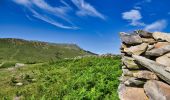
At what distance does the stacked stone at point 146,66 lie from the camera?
14145mm

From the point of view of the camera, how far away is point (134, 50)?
57.6 feet

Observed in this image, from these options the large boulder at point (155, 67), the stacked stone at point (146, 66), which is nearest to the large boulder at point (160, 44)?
the stacked stone at point (146, 66)

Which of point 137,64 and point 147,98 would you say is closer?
point 147,98

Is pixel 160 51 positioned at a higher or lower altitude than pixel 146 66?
higher

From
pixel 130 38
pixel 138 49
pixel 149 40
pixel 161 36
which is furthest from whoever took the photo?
pixel 130 38

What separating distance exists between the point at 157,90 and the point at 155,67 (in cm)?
150

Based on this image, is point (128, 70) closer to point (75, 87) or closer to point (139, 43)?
point (139, 43)

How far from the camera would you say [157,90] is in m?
13.7

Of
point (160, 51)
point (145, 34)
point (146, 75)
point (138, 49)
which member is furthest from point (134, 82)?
point (145, 34)

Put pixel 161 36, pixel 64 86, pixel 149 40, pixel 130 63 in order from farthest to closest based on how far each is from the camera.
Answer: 1. pixel 64 86
2. pixel 130 63
3. pixel 149 40
4. pixel 161 36

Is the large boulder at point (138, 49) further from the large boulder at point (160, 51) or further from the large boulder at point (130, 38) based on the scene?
the large boulder at point (160, 51)

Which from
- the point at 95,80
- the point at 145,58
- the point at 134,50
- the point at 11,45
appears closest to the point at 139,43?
the point at 134,50

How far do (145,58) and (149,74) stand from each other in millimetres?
987

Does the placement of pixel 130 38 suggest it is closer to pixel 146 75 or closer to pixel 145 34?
pixel 145 34
